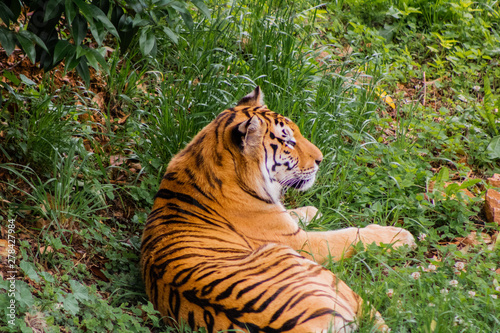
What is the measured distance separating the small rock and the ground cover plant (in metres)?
0.08

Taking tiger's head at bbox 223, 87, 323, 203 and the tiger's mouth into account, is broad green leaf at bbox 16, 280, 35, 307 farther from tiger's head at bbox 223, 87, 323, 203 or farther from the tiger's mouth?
the tiger's mouth

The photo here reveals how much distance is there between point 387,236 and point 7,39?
2873mm

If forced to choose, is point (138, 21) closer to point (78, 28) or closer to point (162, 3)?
point (162, 3)

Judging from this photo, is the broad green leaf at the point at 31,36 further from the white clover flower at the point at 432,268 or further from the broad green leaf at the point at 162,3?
the white clover flower at the point at 432,268

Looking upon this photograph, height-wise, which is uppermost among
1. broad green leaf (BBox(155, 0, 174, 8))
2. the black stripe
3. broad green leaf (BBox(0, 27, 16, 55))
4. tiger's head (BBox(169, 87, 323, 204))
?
broad green leaf (BBox(155, 0, 174, 8))

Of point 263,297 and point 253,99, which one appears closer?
point 263,297

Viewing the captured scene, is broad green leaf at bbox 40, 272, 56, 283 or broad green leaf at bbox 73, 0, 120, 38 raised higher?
broad green leaf at bbox 73, 0, 120, 38

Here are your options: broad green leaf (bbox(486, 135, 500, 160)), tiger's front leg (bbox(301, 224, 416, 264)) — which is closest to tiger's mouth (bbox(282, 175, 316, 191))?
tiger's front leg (bbox(301, 224, 416, 264))

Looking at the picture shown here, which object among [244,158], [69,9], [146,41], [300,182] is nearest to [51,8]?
[69,9]

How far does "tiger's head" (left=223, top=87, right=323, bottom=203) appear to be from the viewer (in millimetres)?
3367

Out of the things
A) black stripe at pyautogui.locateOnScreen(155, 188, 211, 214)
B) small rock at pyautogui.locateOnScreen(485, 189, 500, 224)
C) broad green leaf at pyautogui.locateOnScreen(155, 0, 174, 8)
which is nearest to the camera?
broad green leaf at pyautogui.locateOnScreen(155, 0, 174, 8)

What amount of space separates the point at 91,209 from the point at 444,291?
2506 mm

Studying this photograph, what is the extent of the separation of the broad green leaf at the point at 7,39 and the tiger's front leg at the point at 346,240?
2.18m

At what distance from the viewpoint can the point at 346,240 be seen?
3.80 m
